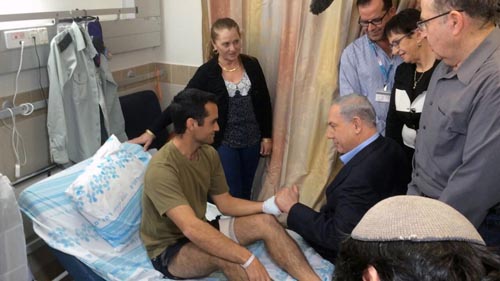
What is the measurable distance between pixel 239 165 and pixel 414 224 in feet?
6.09

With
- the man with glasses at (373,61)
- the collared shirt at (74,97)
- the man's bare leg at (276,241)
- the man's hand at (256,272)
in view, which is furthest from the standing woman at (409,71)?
the collared shirt at (74,97)

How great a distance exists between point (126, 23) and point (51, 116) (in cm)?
78

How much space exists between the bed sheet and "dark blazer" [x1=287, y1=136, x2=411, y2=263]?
0.70 ft

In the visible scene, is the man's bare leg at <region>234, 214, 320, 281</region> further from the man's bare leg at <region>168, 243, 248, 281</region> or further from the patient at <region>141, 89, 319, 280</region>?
the man's bare leg at <region>168, 243, 248, 281</region>

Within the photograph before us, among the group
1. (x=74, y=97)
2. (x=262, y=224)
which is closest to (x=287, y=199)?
(x=262, y=224)

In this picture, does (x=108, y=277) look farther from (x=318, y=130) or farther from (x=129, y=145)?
(x=318, y=130)

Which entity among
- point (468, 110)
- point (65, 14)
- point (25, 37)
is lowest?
point (468, 110)

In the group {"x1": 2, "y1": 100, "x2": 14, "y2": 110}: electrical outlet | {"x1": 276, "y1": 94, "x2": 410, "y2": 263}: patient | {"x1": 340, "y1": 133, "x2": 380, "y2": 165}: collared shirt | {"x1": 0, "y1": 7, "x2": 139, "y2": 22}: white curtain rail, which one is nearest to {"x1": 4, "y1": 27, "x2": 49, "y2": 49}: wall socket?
{"x1": 0, "y1": 7, "x2": 139, "y2": 22}: white curtain rail

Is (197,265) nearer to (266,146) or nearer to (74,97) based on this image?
(266,146)

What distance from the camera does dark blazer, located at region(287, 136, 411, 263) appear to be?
1.58 metres

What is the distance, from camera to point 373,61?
1994mm

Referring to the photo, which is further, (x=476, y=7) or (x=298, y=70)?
(x=298, y=70)

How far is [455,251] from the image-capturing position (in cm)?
62

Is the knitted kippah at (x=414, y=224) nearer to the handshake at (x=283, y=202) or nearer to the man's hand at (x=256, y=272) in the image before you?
the man's hand at (x=256, y=272)
